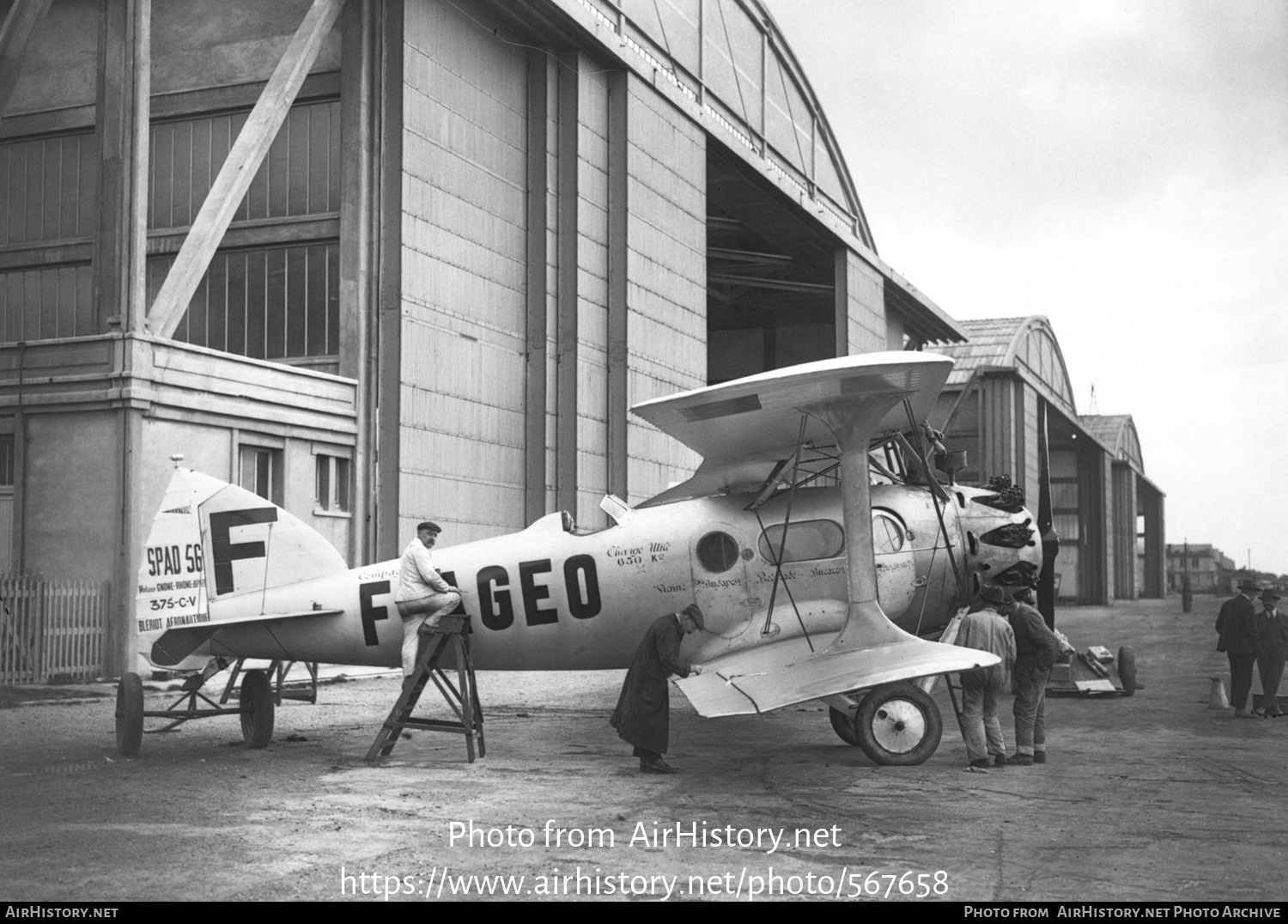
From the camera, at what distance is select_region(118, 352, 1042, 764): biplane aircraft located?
12398mm

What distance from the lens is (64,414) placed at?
19188 millimetres

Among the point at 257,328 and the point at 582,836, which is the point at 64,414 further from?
the point at 582,836

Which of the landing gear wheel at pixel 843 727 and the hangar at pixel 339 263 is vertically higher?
the hangar at pixel 339 263

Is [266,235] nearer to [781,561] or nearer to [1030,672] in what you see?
[781,561]

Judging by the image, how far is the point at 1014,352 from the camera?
190 ft

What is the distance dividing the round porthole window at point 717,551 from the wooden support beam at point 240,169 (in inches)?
426

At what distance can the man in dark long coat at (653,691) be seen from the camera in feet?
36.3

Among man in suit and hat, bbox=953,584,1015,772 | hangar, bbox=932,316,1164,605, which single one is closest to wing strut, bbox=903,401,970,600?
man in suit and hat, bbox=953,584,1015,772

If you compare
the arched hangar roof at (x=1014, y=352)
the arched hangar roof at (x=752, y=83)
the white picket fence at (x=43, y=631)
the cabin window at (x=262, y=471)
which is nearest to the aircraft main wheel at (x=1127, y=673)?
the cabin window at (x=262, y=471)

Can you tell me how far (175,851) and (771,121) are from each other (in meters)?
34.0

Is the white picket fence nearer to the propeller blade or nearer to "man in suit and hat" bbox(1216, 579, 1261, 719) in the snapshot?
the propeller blade

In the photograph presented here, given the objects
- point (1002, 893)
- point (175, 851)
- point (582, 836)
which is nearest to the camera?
point (1002, 893)

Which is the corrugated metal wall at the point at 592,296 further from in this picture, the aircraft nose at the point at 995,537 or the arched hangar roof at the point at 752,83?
the aircraft nose at the point at 995,537
